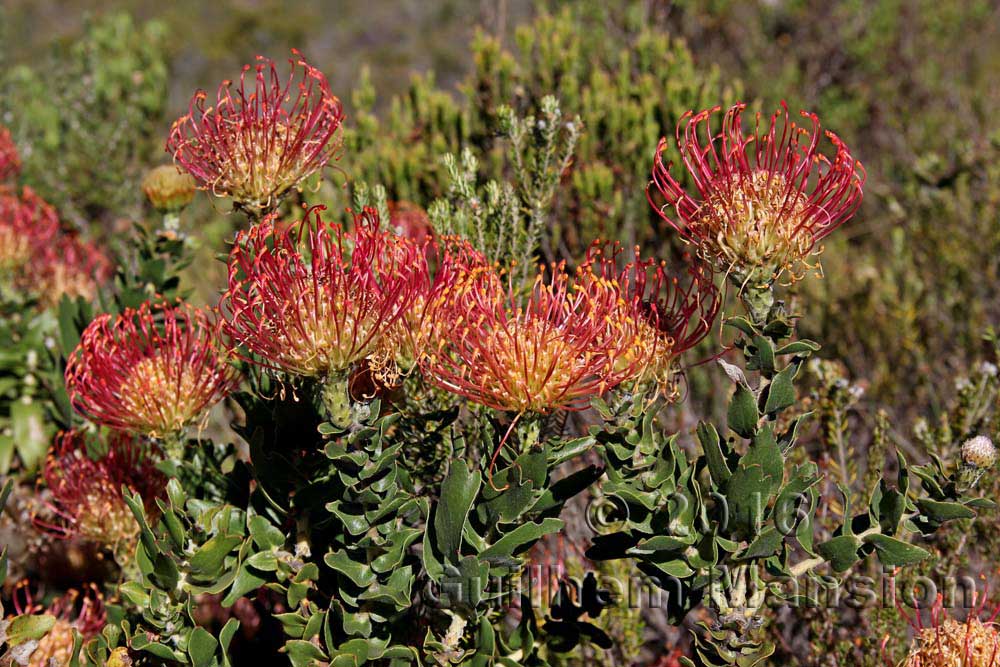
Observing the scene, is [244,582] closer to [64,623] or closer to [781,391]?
[64,623]

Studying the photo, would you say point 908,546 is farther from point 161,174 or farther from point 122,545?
point 161,174

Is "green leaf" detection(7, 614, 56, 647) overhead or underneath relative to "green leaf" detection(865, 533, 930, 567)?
underneath

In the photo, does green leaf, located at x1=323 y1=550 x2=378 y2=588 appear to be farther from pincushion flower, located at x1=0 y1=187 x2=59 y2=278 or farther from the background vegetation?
pincushion flower, located at x1=0 y1=187 x2=59 y2=278

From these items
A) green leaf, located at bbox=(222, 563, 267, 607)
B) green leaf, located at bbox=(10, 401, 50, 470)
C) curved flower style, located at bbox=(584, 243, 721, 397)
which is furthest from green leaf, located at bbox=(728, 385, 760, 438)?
green leaf, located at bbox=(10, 401, 50, 470)

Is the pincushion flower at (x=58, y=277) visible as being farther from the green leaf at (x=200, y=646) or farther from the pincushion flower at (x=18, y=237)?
the green leaf at (x=200, y=646)

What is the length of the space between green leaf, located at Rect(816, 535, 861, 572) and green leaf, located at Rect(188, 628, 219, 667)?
109 cm

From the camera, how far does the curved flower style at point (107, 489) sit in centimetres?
199

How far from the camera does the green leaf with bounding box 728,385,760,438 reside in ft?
4.43

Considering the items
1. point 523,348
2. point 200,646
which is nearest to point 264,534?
point 200,646

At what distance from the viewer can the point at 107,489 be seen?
202 cm

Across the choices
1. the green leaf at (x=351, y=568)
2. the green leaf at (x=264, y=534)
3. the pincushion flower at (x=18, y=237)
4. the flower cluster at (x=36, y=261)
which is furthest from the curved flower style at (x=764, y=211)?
the pincushion flower at (x=18, y=237)

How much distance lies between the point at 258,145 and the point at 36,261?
206 centimetres

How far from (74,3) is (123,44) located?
63.6 feet

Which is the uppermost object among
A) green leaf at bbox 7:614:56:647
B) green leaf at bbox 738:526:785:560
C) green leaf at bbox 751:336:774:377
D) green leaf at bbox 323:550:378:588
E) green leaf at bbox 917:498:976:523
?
green leaf at bbox 751:336:774:377
